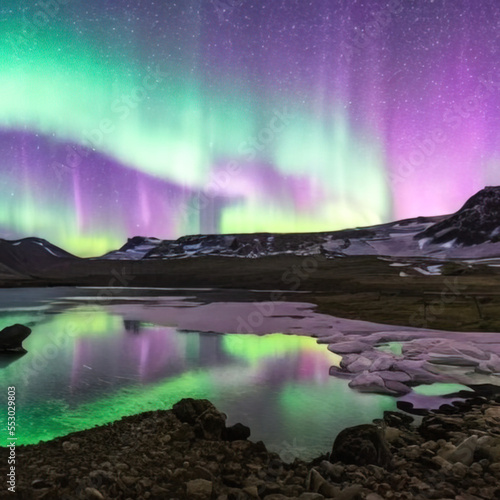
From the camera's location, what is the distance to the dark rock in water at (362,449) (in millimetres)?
6633

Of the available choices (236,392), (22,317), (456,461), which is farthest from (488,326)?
(22,317)

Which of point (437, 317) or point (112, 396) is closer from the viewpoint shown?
point (112, 396)

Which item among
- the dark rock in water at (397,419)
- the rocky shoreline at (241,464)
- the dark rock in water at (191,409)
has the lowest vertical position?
the dark rock in water at (397,419)

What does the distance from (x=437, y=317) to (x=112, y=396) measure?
2209 cm

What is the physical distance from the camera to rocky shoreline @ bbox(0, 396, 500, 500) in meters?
5.72

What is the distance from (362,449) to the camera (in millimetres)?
6664

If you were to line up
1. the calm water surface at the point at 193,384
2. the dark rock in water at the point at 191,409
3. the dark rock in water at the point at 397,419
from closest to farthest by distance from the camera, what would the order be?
the dark rock in water at the point at 191,409 → the dark rock in water at the point at 397,419 → the calm water surface at the point at 193,384

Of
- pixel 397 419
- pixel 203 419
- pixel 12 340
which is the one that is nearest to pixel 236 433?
pixel 203 419

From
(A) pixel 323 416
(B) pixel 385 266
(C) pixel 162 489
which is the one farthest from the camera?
(B) pixel 385 266

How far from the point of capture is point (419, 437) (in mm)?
7930

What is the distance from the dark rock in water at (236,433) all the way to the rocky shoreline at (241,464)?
0.02 m

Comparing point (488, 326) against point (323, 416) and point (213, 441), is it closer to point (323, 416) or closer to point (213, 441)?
point (323, 416)

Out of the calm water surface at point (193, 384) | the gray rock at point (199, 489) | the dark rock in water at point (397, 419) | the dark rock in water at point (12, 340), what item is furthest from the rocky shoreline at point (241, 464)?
the dark rock in water at point (12, 340)

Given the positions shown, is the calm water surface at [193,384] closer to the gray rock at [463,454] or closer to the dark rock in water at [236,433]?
the dark rock in water at [236,433]
